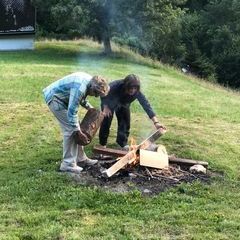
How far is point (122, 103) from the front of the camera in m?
7.52

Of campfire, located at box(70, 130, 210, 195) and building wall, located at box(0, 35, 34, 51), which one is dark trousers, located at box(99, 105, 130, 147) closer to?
campfire, located at box(70, 130, 210, 195)

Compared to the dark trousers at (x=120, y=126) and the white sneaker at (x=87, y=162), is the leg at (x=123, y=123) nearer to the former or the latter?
the dark trousers at (x=120, y=126)

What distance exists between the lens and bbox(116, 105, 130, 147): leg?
7.73m

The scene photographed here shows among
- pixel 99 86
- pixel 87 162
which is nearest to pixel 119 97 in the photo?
pixel 87 162

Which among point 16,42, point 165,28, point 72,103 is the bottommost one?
point 16,42

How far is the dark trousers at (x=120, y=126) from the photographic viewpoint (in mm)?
7695

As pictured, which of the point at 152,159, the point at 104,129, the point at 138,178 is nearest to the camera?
the point at 138,178

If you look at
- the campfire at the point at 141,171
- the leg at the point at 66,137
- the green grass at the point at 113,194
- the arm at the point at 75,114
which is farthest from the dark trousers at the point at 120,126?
the arm at the point at 75,114

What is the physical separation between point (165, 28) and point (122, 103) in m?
19.8

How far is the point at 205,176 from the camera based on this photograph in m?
7.11

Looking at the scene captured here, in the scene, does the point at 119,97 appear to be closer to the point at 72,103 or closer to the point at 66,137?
the point at 66,137

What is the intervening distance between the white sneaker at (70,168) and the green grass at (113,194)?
0.66 feet

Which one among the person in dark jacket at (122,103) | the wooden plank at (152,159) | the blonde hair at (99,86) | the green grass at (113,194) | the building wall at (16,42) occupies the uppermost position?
the blonde hair at (99,86)

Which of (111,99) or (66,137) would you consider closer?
(66,137)
